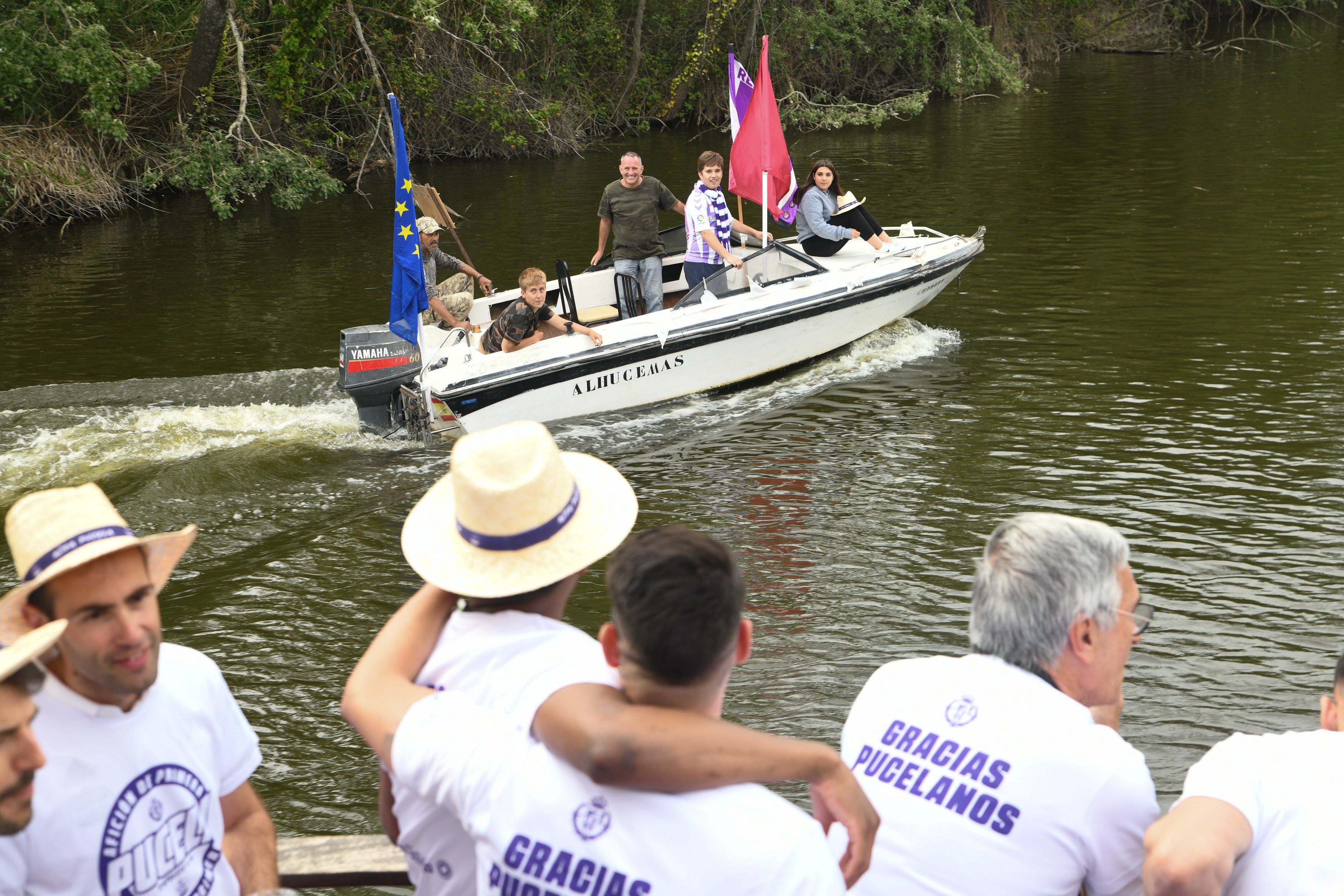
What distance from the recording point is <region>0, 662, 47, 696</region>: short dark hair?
175 cm

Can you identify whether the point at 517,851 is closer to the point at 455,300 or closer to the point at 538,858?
the point at 538,858

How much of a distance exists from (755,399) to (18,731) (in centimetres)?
855

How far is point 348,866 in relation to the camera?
263 centimetres

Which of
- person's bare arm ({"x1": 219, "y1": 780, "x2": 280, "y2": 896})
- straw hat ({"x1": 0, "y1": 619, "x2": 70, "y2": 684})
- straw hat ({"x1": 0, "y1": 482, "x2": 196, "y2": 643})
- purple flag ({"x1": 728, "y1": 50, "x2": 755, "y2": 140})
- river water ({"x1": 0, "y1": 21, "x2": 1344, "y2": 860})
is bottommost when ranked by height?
river water ({"x1": 0, "y1": 21, "x2": 1344, "y2": 860})

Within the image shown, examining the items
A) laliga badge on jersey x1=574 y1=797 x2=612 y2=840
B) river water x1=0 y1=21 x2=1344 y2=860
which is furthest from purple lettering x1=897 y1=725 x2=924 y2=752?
river water x1=0 y1=21 x2=1344 y2=860

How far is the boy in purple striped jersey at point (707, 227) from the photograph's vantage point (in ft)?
32.3

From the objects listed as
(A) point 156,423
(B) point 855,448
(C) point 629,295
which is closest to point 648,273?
(C) point 629,295

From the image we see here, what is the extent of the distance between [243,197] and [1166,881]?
22.4 meters

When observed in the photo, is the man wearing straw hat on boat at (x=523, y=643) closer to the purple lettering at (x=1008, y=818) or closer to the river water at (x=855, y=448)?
the purple lettering at (x=1008, y=818)

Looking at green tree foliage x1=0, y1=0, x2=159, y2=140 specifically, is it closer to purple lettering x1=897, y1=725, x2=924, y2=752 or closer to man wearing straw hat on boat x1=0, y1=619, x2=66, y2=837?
man wearing straw hat on boat x1=0, y1=619, x2=66, y2=837

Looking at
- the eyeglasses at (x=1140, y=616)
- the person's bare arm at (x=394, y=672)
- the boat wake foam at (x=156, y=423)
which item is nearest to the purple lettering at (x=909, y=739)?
the eyeglasses at (x=1140, y=616)

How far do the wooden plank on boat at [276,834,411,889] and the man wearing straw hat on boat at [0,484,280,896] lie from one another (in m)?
0.36

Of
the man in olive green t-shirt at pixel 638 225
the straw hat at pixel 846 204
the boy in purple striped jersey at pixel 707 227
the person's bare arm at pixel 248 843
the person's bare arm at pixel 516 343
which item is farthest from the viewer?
the straw hat at pixel 846 204

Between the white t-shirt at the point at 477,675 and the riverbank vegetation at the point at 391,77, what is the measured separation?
15.1 meters
